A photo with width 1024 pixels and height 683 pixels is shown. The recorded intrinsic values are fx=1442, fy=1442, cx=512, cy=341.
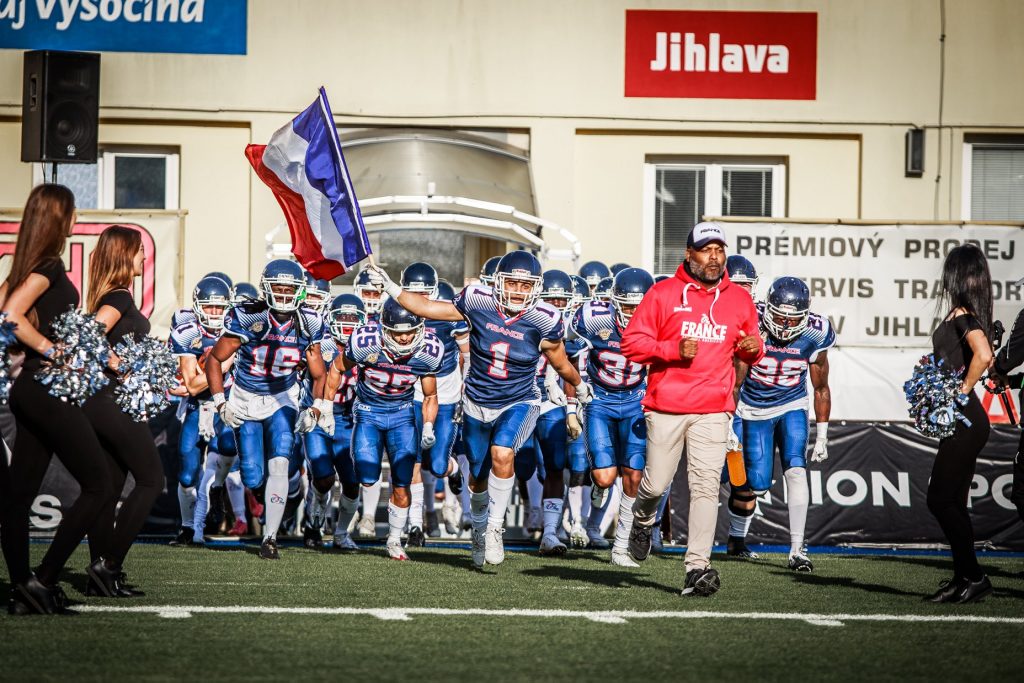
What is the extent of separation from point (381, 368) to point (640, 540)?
119 inches

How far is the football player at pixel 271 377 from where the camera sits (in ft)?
35.1

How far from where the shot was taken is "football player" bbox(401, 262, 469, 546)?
39.0 feet

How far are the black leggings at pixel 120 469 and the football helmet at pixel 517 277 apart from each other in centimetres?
294

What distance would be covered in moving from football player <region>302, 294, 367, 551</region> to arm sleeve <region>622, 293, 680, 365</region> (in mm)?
3562

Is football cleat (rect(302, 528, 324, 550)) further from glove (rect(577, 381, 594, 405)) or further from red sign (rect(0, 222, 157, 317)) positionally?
red sign (rect(0, 222, 157, 317))

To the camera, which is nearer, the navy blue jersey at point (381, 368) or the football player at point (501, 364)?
the football player at point (501, 364)

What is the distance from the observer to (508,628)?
6.81m

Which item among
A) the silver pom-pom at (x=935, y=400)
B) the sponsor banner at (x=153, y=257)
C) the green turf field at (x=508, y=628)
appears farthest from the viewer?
the sponsor banner at (x=153, y=257)

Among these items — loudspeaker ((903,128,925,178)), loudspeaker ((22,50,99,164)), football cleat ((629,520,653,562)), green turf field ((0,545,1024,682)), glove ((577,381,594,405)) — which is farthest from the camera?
loudspeaker ((903,128,925,178))

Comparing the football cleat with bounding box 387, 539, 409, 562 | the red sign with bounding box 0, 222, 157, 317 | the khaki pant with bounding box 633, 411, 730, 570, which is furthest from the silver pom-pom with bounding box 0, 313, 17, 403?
the red sign with bounding box 0, 222, 157, 317

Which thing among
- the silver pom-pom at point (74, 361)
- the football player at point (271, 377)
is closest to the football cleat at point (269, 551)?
the football player at point (271, 377)

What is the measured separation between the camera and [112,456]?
7.32 metres

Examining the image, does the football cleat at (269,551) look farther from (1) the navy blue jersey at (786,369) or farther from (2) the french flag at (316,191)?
(1) the navy blue jersey at (786,369)

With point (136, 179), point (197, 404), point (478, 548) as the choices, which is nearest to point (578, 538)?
point (478, 548)
